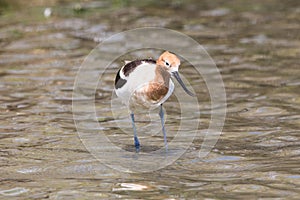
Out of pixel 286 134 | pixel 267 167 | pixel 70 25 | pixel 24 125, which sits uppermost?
pixel 70 25

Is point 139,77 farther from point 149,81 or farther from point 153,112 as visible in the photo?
point 153,112

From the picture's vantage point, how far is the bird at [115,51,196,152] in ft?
28.2

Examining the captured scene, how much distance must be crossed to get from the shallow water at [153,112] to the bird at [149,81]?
0.81 meters

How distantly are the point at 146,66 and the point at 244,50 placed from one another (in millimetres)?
5908

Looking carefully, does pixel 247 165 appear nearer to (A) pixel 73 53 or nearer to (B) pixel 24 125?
(B) pixel 24 125

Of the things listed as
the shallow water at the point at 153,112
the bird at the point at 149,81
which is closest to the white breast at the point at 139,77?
the bird at the point at 149,81

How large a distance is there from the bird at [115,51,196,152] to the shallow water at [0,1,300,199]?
81 cm

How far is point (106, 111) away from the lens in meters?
11.5

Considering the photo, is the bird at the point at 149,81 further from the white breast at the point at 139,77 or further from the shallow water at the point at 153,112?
the shallow water at the point at 153,112

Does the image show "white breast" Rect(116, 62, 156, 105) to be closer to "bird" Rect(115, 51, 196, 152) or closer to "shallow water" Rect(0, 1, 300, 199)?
"bird" Rect(115, 51, 196, 152)

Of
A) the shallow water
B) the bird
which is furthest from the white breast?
the shallow water

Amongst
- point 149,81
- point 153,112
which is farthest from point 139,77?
point 153,112

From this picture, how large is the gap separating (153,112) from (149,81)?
2.61 meters

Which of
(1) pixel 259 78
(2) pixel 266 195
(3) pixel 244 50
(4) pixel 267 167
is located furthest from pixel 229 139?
(3) pixel 244 50
